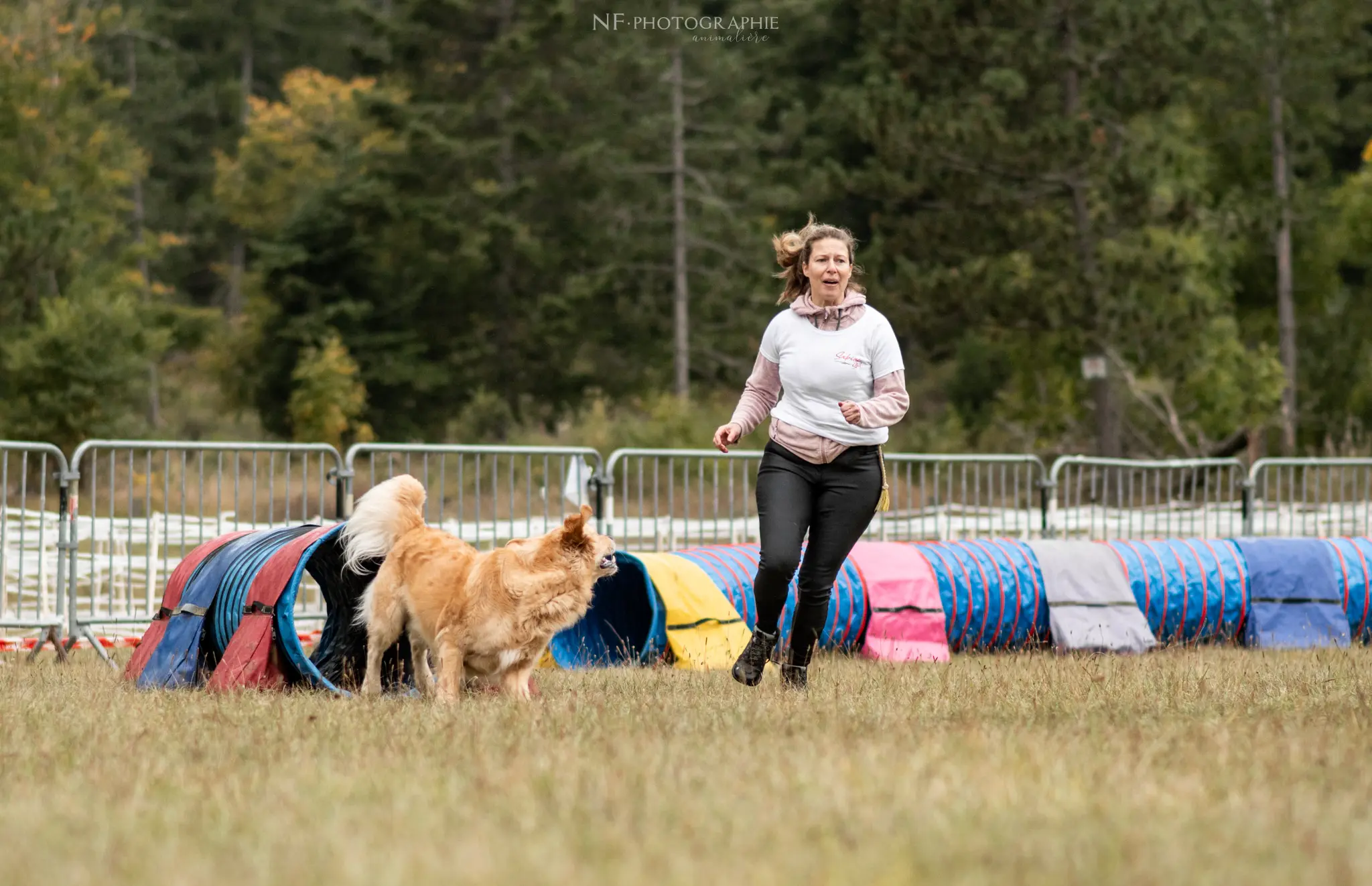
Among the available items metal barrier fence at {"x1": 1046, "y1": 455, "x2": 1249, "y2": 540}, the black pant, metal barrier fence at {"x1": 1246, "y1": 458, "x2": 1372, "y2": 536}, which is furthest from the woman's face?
metal barrier fence at {"x1": 1246, "y1": 458, "x2": 1372, "y2": 536}

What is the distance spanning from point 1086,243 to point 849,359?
75.0ft

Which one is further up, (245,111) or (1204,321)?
(245,111)

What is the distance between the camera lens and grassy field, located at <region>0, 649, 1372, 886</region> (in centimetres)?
310

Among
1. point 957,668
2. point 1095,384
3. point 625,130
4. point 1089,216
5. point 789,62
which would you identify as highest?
point 789,62

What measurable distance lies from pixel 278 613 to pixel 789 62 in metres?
33.9

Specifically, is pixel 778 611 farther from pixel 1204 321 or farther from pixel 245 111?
pixel 245 111

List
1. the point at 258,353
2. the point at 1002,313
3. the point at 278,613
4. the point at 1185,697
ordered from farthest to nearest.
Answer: the point at 258,353 → the point at 1002,313 → the point at 278,613 → the point at 1185,697

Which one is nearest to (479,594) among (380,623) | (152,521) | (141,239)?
(380,623)

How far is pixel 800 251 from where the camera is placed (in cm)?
677

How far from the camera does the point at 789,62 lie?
39125 millimetres

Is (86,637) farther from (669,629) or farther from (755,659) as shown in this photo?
(755,659)

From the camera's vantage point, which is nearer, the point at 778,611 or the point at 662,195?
the point at 778,611

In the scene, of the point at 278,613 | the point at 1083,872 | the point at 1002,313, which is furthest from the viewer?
the point at 1002,313

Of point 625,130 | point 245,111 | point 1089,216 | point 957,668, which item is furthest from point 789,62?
point 957,668
